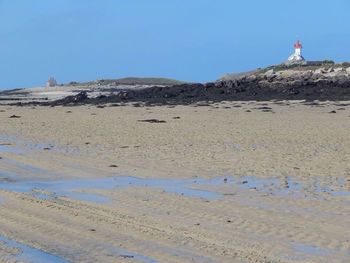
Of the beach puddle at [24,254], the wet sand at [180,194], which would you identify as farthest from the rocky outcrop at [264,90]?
the beach puddle at [24,254]

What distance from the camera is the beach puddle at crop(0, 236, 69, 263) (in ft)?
18.2

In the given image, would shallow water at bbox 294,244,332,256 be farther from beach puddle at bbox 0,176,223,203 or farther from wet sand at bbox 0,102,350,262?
beach puddle at bbox 0,176,223,203

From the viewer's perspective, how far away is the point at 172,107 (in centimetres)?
2972

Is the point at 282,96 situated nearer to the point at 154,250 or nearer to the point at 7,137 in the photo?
the point at 7,137

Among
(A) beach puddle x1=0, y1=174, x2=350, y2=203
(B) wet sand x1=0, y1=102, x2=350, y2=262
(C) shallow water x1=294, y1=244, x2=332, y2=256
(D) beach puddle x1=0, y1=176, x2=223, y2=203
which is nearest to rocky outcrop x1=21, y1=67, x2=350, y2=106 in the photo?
(B) wet sand x1=0, y1=102, x2=350, y2=262

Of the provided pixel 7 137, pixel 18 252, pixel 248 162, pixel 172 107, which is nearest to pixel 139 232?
pixel 18 252

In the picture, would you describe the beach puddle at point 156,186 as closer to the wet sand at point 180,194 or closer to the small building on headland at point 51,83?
the wet sand at point 180,194

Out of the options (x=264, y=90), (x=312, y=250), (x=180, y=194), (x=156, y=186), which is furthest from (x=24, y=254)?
(x=264, y=90)

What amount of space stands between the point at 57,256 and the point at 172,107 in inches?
951

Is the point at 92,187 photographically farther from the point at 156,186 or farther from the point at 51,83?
the point at 51,83

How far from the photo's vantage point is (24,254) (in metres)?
5.71

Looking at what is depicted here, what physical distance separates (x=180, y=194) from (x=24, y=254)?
11.0 ft

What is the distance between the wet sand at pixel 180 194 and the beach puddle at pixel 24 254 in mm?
24

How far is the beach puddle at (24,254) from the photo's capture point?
218 inches
